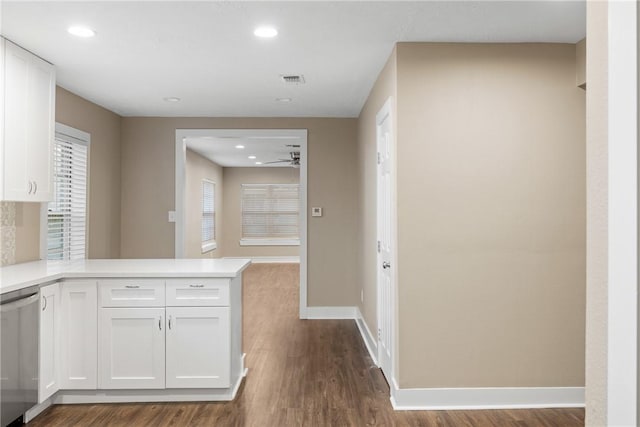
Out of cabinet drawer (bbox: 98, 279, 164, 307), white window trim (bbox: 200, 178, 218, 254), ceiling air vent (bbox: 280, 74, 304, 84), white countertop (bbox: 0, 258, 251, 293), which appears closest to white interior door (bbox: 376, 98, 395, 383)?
ceiling air vent (bbox: 280, 74, 304, 84)

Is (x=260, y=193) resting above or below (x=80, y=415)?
above

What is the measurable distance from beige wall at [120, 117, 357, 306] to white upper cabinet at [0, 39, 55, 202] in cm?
195

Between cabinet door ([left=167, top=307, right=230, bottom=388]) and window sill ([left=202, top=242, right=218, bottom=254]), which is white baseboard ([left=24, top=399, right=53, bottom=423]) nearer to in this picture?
cabinet door ([left=167, top=307, right=230, bottom=388])

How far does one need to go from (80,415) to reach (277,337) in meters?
2.07

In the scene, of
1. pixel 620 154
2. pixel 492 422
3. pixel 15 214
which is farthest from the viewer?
pixel 15 214

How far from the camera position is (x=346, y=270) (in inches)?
219

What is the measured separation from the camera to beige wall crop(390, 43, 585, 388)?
9.82ft

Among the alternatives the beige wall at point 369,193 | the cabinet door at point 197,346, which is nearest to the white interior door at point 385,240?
the beige wall at point 369,193

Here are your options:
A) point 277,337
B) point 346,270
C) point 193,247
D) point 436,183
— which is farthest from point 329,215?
point 193,247

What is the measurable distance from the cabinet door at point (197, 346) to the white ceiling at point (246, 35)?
1747 mm

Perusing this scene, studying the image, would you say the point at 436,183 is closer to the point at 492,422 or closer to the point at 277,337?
the point at 492,422

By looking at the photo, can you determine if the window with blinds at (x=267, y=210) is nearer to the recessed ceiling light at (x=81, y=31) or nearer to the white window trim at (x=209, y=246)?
the white window trim at (x=209, y=246)

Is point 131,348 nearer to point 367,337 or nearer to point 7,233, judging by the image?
point 7,233

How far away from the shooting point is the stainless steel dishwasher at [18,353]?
8.17 feet
